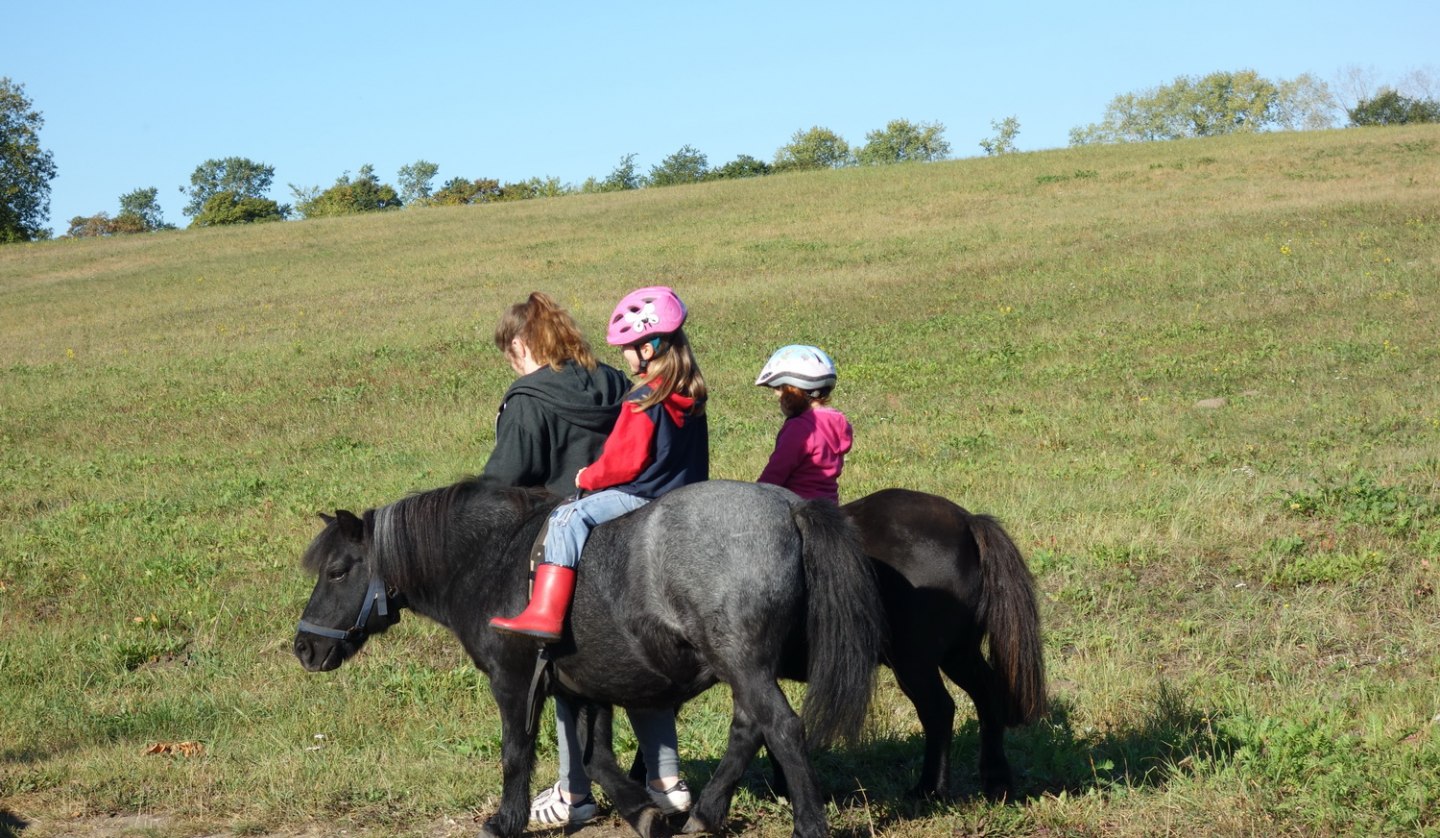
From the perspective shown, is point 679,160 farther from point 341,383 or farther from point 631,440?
point 631,440

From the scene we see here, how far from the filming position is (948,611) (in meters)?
5.04

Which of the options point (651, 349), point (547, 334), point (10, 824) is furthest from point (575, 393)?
point (10, 824)

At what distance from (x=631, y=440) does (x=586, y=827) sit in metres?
1.76

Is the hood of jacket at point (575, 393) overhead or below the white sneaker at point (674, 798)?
overhead

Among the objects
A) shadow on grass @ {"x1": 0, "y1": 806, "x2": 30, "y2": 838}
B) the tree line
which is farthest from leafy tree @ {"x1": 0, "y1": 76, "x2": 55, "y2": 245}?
shadow on grass @ {"x1": 0, "y1": 806, "x2": 30, "y2": 838}

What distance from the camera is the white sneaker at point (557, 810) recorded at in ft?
17.8

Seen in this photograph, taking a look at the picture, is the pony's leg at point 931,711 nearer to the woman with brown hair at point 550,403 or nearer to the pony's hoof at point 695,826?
the pony's hoof at point 695,826

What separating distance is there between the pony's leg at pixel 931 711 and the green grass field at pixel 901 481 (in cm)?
14

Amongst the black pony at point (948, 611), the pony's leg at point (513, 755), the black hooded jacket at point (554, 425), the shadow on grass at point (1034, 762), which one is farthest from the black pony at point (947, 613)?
the black hooded jacket at point (554, 425)

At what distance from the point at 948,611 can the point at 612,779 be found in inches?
59.1

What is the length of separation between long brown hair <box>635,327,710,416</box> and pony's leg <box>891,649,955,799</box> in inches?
51.8

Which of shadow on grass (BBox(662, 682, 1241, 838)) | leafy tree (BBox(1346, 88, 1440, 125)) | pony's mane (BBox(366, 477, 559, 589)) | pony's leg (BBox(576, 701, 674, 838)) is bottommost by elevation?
shadow on grass (BBox(662, 682, 1241, 838))

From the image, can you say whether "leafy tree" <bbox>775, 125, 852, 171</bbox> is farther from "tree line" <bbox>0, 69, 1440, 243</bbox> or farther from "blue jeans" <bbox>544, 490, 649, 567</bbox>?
"blue jeans" <bbox>544, 490, 649, 567</bbox>

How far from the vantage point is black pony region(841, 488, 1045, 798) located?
5.02 metres
